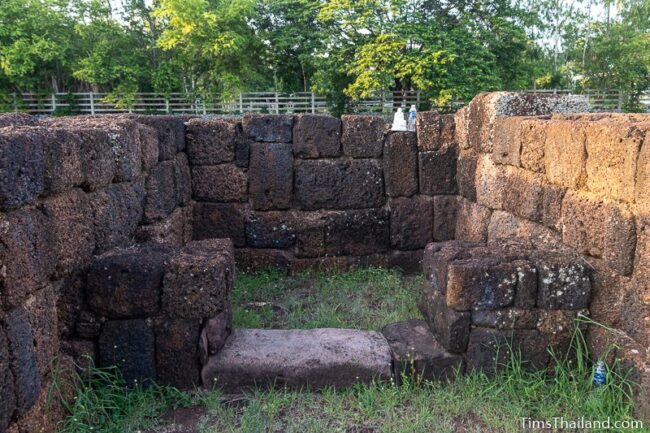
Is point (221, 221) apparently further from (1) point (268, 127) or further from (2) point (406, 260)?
(2) point (406, 260)

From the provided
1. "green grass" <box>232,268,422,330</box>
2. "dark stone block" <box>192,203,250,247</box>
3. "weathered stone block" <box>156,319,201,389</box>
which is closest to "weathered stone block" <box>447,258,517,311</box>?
"green grass" <box>232,268,422,330</box>

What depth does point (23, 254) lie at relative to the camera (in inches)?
89.6

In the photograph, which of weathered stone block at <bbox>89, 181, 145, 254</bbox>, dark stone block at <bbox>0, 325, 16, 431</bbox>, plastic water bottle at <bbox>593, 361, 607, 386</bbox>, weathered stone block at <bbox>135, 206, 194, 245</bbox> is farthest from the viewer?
weathered stone block at <bbox>135, 206, 194, 245</bbox>

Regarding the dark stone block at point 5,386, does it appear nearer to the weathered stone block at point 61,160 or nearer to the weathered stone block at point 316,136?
the weathered stone block at point 61,160

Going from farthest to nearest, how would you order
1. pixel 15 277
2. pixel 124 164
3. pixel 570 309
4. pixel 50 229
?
pixel 124 164, pixel 570 309, pixel 50 229, pixel 15 277

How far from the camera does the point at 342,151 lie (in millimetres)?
5602

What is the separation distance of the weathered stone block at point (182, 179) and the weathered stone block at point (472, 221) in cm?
281

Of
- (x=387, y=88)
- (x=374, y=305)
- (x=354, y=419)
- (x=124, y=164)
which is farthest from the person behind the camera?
(x=387, y=88)

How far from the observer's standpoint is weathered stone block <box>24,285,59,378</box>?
238 centimetres

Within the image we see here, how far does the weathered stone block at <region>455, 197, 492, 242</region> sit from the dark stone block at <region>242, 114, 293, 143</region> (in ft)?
6.33

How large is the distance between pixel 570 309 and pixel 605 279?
266 mm

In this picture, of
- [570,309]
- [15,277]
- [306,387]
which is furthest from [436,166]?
[15,277]

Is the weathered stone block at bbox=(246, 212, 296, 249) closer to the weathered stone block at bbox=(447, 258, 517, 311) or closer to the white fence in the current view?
the weathered stone block at bbox=(447, 258, 517, 311)

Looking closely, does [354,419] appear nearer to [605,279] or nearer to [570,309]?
[570,309]
